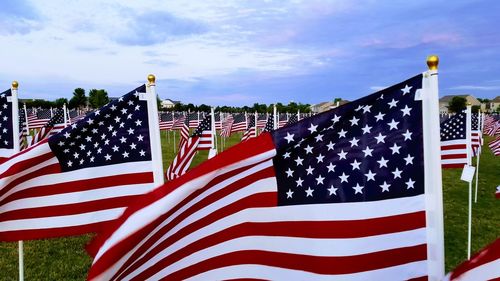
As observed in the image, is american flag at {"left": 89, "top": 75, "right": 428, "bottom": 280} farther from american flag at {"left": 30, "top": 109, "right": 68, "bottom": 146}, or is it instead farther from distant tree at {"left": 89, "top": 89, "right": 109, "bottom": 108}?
distant tree at {"left": 89, "top": 89, "right": 109, "bottom": 108}

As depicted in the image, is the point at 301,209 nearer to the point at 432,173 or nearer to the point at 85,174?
the point at 432,173

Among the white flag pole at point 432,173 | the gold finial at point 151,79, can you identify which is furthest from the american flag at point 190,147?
the white flag pole at point 432,173

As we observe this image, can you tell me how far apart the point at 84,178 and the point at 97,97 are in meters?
97.9

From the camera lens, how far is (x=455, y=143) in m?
9.98

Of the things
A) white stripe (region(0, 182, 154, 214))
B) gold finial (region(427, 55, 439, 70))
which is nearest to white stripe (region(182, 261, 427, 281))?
gold finial (region(427, 55, 439, 70))

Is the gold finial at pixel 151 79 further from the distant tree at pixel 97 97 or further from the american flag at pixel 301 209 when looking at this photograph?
the distant tree at pixel 97 97

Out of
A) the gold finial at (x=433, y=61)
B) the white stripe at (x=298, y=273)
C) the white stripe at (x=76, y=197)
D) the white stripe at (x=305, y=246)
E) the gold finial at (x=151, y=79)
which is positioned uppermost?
the gold finial at (x=151, y=79)

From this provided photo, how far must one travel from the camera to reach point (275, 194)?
3.24m

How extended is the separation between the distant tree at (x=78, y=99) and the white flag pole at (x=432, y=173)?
9971 centimetres

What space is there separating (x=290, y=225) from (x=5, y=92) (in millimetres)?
4840

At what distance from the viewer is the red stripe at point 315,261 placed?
3.09m

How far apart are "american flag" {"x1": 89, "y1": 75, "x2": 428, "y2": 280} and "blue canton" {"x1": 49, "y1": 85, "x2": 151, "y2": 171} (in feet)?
5.37

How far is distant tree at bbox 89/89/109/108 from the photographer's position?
313 ft

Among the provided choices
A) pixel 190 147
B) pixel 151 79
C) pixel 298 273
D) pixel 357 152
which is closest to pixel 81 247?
pixel 190 147
